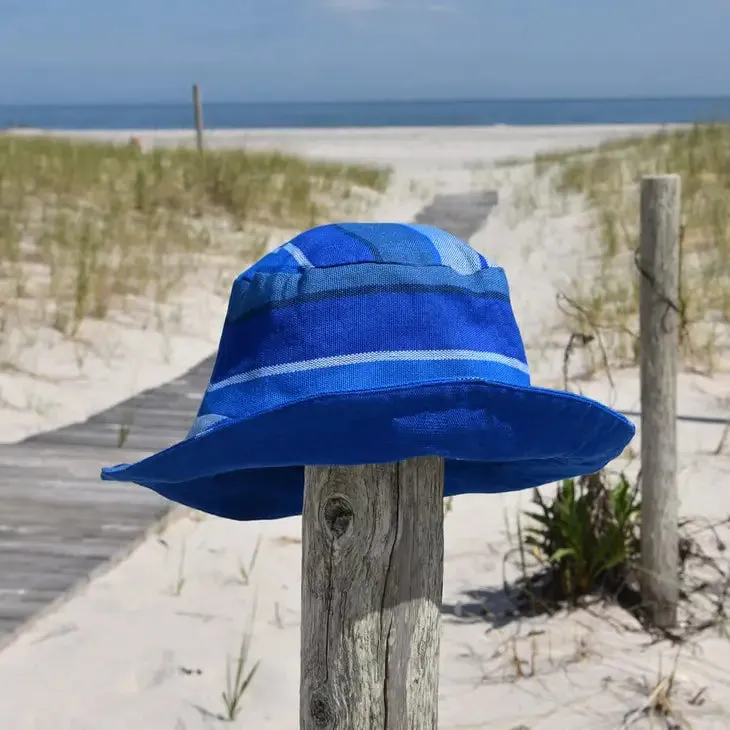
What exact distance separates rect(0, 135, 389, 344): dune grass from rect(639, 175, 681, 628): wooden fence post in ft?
14.3

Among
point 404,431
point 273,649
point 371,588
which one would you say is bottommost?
point 273,649

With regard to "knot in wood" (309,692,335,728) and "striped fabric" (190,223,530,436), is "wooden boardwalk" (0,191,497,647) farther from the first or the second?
"striped fabric" (190,223,530,436)

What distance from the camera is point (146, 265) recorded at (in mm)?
7902

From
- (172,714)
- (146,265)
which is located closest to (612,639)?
(172,714)

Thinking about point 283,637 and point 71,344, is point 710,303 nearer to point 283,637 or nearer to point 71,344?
point 71,344

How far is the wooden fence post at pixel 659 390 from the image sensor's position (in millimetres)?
2764

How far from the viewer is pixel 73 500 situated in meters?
3.94

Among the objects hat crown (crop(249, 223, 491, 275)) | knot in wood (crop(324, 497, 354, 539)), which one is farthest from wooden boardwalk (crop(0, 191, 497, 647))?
hat crown (crop(249, 223, 491, 275))

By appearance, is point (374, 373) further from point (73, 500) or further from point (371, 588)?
point (73, 500)

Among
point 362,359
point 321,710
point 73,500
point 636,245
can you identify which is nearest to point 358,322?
point 362,359

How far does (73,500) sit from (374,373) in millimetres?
2954

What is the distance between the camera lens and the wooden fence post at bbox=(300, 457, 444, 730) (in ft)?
4.47

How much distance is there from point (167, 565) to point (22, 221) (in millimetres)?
5868

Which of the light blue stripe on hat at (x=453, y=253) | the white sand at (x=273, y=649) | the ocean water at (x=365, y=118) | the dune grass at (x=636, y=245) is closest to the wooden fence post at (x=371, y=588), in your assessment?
the light blue stripe on hat at (x=453, y=253)
